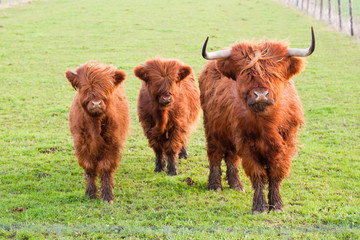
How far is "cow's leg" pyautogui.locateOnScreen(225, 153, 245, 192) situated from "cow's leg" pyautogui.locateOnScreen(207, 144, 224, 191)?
0.43ft

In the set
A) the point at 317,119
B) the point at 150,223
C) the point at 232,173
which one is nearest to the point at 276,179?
the point at 232,173

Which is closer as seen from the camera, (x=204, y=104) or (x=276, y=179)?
(x=276, y=179)

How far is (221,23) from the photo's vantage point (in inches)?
964

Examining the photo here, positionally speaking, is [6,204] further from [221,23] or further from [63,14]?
[63,14]

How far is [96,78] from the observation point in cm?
572

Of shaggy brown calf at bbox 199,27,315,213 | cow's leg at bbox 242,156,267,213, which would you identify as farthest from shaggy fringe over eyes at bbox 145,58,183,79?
cow's leg at bbox 242,156,267,213

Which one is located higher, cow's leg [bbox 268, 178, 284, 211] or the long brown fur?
the long brown fur

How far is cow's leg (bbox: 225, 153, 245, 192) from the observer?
6532 millimetres

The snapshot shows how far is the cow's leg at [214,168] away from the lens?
6555mm

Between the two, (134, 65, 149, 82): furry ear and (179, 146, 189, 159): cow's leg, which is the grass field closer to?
(179, 146, 189, 159): cow's leg

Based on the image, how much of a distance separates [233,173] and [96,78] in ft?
7.85

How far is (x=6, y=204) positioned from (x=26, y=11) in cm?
2459

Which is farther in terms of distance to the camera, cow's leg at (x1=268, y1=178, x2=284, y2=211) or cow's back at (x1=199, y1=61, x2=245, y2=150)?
cow's back at (x1=199, y1=61, x2=245, y2=150)

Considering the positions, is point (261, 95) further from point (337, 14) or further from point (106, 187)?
point (337, 14)
